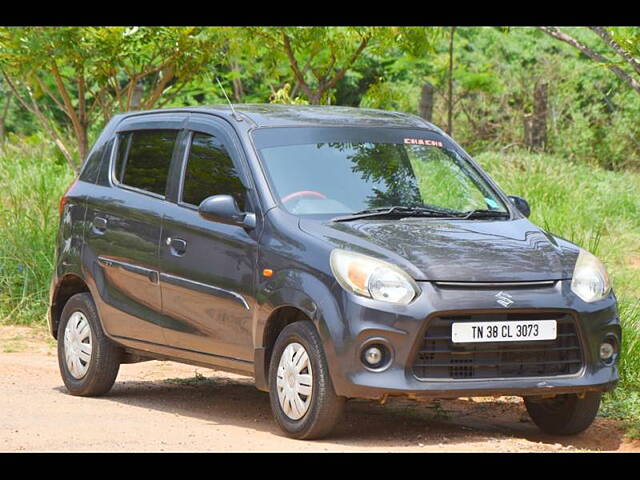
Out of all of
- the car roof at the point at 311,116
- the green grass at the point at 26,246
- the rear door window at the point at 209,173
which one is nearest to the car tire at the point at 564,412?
the car roof at the point at 311,116

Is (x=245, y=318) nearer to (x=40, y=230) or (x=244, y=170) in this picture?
(x=244, y=170)

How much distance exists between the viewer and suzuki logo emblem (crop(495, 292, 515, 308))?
703 cm

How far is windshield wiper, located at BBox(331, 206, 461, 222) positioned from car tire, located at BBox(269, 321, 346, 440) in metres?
0.78

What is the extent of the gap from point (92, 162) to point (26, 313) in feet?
12.6

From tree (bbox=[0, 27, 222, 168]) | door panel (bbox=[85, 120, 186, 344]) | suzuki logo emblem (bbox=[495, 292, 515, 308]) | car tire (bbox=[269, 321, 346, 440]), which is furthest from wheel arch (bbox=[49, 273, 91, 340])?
tree (bbox=[0, 27, 222, 168])

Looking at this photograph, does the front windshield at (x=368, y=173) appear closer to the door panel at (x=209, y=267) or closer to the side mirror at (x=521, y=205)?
the side mirror at (x=521, y=205)

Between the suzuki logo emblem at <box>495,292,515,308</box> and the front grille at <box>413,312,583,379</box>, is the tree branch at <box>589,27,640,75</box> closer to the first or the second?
the front grille at <box>413,312,583,379</box>

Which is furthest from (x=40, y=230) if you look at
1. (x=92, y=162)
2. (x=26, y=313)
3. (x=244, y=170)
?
(x=244, y=170)

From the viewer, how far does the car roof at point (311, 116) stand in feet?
27.5

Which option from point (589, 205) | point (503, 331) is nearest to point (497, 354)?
point (503, 331)

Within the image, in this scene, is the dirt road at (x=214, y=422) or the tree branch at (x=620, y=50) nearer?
the dirt road at (x=214, y=422)

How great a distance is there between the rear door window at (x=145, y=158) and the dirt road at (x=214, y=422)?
1.49m

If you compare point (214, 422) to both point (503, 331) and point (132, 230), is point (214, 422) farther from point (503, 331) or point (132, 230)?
point (503, 331)
